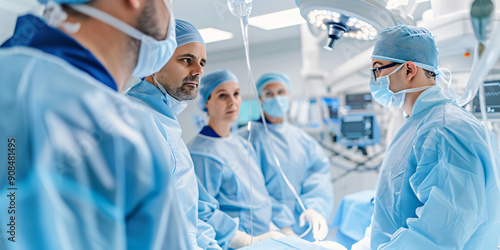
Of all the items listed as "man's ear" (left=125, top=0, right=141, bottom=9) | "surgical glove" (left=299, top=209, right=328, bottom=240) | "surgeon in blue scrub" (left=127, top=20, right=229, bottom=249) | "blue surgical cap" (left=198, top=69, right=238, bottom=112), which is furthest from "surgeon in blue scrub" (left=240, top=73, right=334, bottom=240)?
"man's ear" (left=125, top=0, right=141, bottom=9)

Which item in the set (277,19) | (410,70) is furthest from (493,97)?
(277,19)

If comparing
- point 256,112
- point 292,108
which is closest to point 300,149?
point 256,112

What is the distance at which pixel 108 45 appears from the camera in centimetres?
62

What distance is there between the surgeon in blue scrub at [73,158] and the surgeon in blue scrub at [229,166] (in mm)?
1037

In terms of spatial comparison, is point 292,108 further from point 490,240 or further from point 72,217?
point 72,217

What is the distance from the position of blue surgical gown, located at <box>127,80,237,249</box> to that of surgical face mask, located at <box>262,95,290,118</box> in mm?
1310

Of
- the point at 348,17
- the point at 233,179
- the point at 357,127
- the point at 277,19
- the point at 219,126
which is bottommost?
the point at 233,179

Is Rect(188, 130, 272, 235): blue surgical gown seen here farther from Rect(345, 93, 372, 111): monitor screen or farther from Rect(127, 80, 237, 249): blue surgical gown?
Rect(345, 93, 372, 111): monitor screen

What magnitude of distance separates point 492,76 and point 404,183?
80 cm

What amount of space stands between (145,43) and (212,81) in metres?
1.36

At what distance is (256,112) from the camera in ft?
9.30

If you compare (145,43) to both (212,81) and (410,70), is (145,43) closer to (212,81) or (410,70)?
(410,70)

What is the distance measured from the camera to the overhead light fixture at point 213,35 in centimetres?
151

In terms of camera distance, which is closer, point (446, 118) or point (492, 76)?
point (446, 118)
